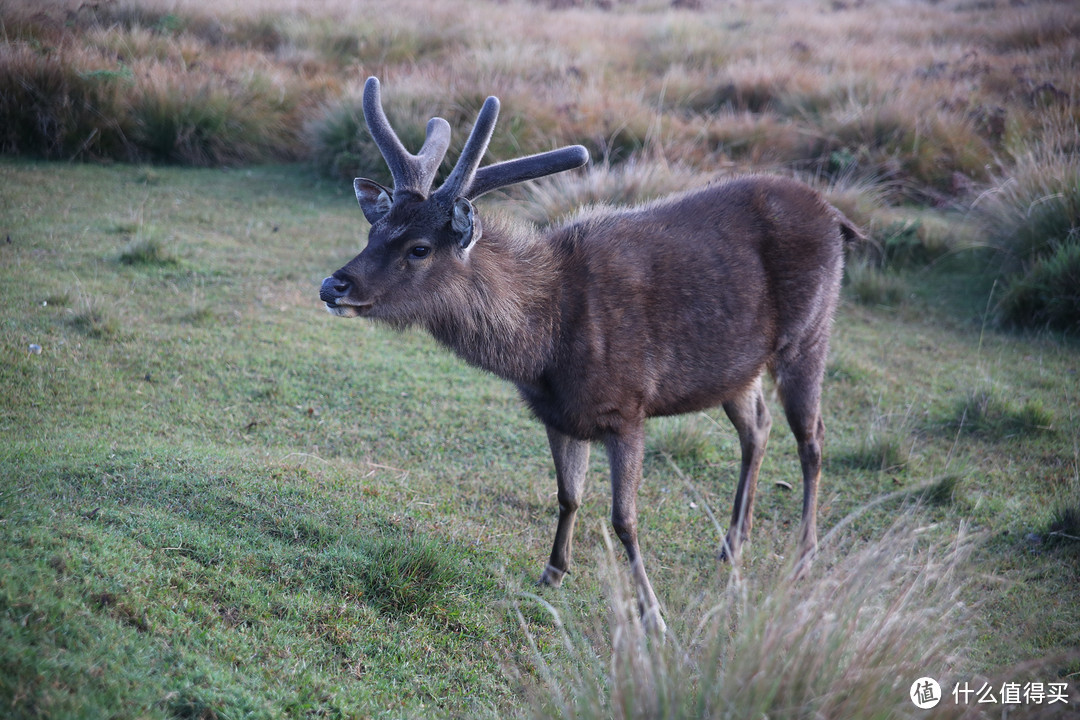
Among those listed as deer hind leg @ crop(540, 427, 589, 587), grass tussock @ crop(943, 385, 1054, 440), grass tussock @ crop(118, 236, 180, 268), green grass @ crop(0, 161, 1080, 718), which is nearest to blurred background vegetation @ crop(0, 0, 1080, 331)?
green grass @ crop(0, 161, 1080, 718)

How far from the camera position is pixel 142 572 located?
126 inches

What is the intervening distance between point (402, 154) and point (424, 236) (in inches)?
19.1

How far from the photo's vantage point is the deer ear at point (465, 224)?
12.6 ft

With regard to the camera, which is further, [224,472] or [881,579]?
[224,472]

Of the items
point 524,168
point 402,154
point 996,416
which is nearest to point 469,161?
point 524,168

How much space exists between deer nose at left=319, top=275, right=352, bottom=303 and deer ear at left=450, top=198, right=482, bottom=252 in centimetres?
59

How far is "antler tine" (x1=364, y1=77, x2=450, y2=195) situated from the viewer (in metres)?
4.08

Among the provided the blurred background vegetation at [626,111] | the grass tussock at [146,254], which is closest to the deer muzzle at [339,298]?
the grass tussock at [146,254]

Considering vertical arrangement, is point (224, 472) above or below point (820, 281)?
below

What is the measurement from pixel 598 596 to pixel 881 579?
181 cm

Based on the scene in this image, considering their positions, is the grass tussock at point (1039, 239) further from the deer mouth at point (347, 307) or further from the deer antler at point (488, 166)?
the deer mouth at point (347, 307)

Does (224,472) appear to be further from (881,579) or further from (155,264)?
(155,264)

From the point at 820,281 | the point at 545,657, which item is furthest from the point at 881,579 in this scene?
the point at 820,281

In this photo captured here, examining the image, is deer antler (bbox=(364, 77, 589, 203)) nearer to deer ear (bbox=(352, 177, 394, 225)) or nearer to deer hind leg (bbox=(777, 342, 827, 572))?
deer ear (bbox=(352, 177, 394, 225))
